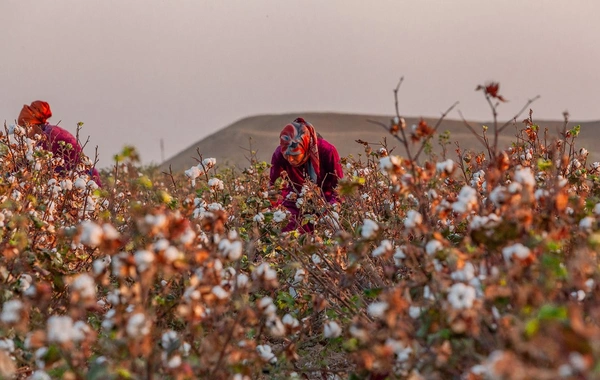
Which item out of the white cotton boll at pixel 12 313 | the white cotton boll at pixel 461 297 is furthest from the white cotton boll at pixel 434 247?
the white cotton boll at pixel 12 313

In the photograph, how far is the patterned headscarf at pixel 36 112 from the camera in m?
7.72

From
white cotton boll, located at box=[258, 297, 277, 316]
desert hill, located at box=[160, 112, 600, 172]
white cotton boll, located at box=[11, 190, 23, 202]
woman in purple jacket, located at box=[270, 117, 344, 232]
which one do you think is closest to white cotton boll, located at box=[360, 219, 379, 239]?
white cotton boll, located at box=[258, 297, 277, 316]

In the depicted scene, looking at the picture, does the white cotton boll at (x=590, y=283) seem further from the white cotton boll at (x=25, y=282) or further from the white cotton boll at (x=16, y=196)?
the white cotton boll at (x=16, y=196)

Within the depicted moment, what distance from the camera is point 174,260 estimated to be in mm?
2104

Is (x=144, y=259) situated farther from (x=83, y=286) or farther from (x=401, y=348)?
(x=401, y=348)

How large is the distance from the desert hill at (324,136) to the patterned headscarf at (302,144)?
2830 cm

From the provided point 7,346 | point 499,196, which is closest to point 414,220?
point 499,196

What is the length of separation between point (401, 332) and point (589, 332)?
680mm

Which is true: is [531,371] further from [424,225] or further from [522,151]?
[522,151]

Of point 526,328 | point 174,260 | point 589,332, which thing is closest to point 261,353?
point 174,260

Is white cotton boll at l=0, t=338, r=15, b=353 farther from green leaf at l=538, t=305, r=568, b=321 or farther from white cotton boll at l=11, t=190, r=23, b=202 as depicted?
green leaf at l=538, t=305, r=568, b=321

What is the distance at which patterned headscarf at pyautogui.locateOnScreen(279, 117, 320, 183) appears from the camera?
6027mm

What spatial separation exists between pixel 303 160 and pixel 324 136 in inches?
1633

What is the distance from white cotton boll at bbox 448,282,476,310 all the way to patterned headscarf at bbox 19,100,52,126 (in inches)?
257
